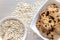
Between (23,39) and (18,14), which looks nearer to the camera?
(23,39)

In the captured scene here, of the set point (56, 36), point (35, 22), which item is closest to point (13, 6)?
point (35, 22)

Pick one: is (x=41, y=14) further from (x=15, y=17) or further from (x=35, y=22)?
(x=15, y=17)

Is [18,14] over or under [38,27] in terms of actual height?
over

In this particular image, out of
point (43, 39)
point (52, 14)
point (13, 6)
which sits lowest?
point (43, 39)

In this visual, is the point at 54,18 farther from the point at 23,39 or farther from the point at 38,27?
the point at 23,39

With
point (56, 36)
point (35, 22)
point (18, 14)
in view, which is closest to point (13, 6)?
point (18, 14)

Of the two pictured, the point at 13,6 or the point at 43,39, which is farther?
the point at 13,6

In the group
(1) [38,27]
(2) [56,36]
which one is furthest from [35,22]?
(2) [56,36]

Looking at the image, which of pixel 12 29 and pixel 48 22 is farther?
pixel 12 29

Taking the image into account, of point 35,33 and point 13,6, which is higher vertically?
point 13,6
